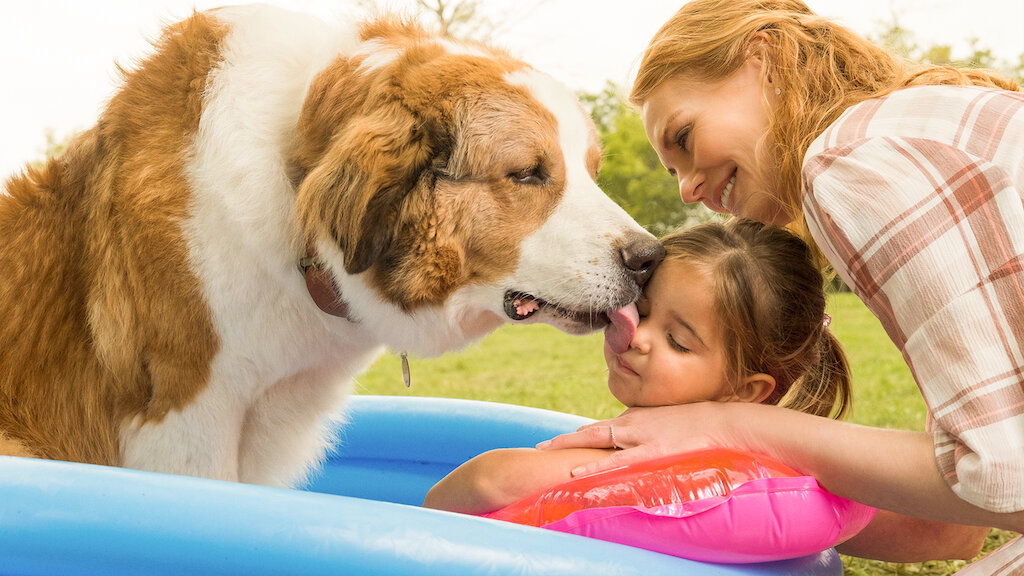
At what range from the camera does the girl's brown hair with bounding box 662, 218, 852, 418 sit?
2115 mm

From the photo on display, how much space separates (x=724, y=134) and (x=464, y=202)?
2.55ft

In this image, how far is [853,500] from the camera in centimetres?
190

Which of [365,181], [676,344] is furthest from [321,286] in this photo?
[676,344]

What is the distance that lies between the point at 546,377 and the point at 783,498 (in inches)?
258

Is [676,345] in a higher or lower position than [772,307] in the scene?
lower

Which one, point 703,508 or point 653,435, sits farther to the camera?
point 653,435

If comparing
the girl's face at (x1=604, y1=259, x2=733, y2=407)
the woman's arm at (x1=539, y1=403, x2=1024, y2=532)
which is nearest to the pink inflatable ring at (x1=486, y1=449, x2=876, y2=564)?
the woman's arm at (x1=539, y1=403, x2=1024, y2=532)

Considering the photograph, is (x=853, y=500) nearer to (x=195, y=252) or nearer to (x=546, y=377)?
(x=195, y=252)

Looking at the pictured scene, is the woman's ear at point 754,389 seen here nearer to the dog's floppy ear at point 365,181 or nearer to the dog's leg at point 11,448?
the dog's floppy ear at point 365,181

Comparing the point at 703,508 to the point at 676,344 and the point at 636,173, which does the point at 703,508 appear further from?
the point at 636,173

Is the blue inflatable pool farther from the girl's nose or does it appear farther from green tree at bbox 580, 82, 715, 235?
green tree at bbox 580, 82, 715, 235

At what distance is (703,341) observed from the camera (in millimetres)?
2123

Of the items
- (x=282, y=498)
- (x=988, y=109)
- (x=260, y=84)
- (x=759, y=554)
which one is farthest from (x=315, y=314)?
(x=988, y=109)

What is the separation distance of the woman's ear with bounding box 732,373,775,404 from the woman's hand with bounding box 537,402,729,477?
219mm
